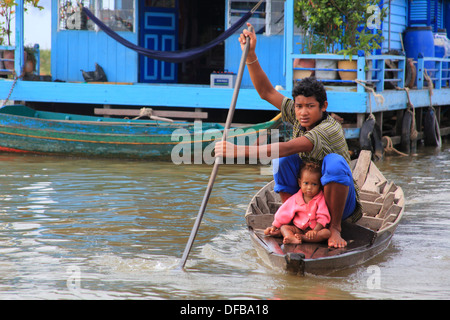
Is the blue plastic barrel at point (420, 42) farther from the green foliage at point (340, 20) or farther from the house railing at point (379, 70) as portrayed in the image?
the green foliage at point (340, 20)

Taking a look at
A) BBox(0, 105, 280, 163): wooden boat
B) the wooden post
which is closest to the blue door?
BBox(0, 105, 280, 163): wooden boat

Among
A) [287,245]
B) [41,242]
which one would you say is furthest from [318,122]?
[41,242]

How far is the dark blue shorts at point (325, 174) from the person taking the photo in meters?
4.02

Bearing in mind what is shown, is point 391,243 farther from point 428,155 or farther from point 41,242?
point 428,155

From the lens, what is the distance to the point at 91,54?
11.0m

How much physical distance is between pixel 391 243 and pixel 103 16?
7512 millimetres

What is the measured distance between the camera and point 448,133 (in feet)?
40.6

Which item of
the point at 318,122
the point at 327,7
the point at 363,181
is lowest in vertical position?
the point at 363,181

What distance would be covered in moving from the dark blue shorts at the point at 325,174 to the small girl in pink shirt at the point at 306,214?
6 cm

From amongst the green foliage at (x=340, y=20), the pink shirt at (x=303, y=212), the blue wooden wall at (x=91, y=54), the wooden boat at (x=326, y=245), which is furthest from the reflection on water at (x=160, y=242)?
the blue wooden wall at (x=91, y=54)

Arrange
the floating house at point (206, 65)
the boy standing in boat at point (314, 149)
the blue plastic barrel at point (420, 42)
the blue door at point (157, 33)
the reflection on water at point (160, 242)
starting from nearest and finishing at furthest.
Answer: the reflection on water at point (160, 242), the boy standing in boat at point (314, 149), the floating house at point (206, 65), the blue door at point (157, 33), the blue plastic barrel at point (420, 42)

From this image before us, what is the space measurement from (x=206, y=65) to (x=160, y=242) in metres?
8.37

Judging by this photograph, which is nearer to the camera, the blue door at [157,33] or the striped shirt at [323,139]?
the striped shirt at [323,139]

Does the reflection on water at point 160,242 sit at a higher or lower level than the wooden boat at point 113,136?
lower
